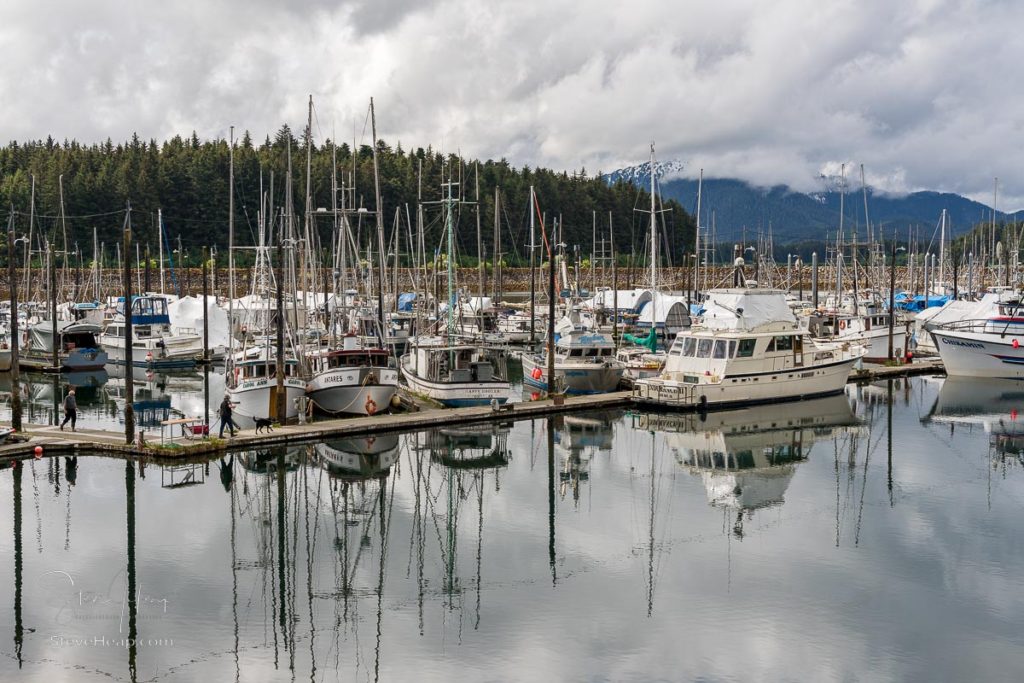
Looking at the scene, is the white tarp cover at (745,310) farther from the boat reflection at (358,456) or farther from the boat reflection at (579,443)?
the boat reflection at (358,456)

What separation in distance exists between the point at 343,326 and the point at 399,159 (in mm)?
95353

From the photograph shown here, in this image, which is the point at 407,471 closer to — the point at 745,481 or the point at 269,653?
the point at 745,481

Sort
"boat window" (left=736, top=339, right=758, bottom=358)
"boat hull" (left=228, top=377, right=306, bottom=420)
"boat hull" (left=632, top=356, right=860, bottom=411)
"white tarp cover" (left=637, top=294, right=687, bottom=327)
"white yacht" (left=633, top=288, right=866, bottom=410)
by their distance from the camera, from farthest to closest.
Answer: "white tarp cover" (left=637, top=294, right=687, bottom=327) → "boat window" (left=736, top=339, right=758, bottom=358) → "white yacht" (left=633, top=288, right=866, bottom=410) → "boat hull" (left=632, top=356, right=860, bottom=411) → "boat hull" (left=228, top=377, right=306, bottom=420)

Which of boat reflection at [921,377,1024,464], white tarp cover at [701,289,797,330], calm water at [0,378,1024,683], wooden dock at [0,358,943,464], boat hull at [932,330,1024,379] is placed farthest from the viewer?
boat hull at [932,330,1024,379]

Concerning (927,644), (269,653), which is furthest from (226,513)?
(927,644)

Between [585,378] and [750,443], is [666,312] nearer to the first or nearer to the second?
[585,378]

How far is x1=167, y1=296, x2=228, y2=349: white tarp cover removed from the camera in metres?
70.9

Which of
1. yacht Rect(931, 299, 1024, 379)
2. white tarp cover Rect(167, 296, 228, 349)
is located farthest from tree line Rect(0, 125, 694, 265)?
yacht Rect(931, 299, 1024, 379)

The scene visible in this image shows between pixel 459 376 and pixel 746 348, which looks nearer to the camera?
pixel 459 376

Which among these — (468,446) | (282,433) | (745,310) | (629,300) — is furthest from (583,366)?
(629,300)

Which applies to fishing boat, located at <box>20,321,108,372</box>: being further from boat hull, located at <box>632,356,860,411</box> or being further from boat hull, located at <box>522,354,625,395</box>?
boat hull, located at <box>632,356,860,411</box>

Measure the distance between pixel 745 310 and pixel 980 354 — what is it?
18.6 metres

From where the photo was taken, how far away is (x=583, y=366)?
157ft

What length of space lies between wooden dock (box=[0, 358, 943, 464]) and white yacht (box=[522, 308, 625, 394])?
1717 mm
